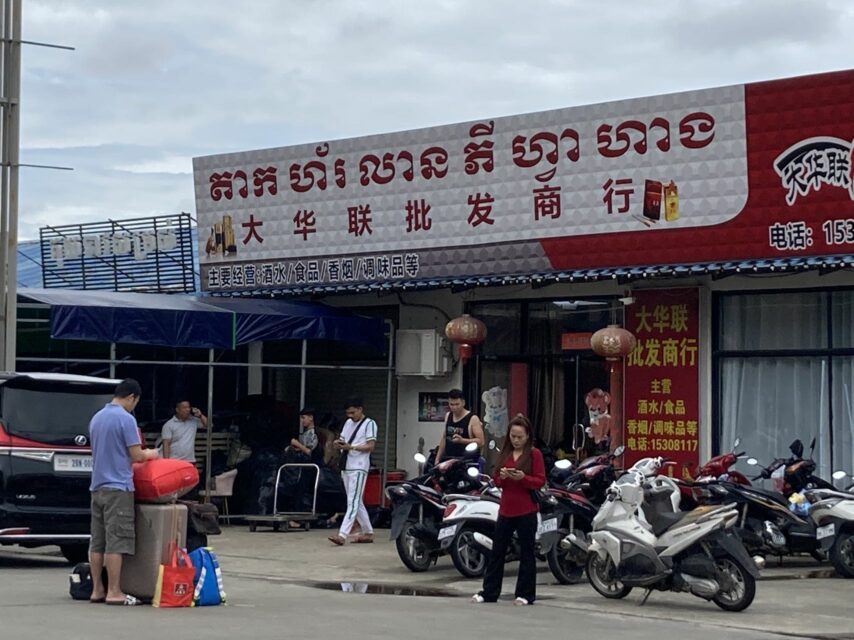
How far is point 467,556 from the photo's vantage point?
1469 cm

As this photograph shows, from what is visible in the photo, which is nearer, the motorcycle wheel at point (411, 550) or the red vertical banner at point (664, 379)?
the motorcycle wheel at point (411, 550)

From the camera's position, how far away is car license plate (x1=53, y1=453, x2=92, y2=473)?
1424 cm

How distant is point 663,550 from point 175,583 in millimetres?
4011

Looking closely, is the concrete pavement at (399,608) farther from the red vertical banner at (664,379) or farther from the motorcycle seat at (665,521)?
the red vertical banner at (664,379)

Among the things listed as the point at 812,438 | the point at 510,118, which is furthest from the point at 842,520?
the point at 510,118

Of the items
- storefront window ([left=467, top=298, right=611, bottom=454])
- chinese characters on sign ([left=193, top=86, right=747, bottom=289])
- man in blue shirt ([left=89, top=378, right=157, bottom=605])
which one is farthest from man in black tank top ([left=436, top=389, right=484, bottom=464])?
man in blue shirt ([left=89, top=378, right=157, bottom=605])

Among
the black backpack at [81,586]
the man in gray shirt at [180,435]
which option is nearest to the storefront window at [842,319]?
the man in gray shirt at [180,435]

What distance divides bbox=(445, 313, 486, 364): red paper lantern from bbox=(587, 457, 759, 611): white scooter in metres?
7.46

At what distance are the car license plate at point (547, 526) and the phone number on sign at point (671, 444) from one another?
16.4 ft

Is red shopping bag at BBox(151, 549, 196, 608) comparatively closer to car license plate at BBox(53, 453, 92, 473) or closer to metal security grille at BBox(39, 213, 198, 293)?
car license plate at BBox(53, 453, 92, 473)

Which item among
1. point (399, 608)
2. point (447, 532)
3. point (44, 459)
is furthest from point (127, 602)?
point (447, 532)

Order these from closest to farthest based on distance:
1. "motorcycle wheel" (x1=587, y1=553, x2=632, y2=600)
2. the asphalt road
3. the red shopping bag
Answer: the asphalt road → the red shopping bag → "motorcycle wheel" (x1=587, y1=553, x2=632, y2=600)

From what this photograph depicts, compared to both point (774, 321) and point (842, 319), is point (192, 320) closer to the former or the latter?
point (774, 321)

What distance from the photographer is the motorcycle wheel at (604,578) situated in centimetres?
1300
